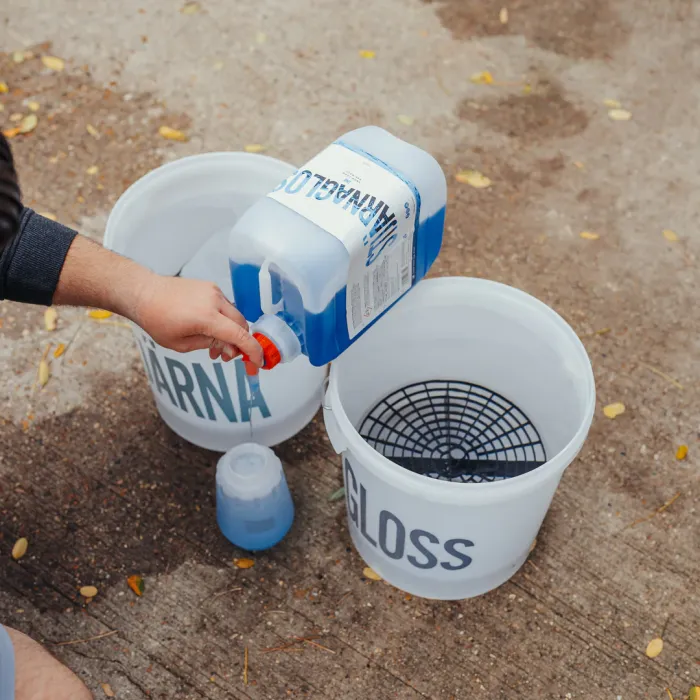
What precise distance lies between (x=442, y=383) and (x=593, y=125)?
1.26m

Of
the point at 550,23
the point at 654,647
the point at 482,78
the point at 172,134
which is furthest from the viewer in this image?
the point at 550,23

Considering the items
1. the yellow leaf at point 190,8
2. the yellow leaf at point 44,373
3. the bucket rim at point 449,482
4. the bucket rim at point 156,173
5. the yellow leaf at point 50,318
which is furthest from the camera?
the yellow leaf at point 190,8

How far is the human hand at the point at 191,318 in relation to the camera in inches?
57.3

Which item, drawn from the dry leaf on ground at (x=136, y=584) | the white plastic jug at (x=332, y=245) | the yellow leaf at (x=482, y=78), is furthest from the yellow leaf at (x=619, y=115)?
the dry leaf on ground at (x=136, y=584)

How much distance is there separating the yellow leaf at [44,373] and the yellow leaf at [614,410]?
4.83ft

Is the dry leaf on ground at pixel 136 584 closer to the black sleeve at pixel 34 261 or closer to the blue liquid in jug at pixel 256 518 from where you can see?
the blue liquid in jug at pixel 256 518

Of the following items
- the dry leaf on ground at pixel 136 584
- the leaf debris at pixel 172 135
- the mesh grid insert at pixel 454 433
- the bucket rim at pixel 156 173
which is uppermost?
the bucket rim at pixel 156 173

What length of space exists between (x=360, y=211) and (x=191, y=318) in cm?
37

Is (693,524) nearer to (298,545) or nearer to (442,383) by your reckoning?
(442,383)

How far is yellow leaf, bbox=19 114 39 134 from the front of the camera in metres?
2.69

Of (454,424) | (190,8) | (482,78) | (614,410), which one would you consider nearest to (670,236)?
(614,410)

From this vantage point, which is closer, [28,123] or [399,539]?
[399,539]

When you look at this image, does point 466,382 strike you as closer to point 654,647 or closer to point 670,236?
point 654,647

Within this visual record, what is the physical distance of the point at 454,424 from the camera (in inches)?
76.9
